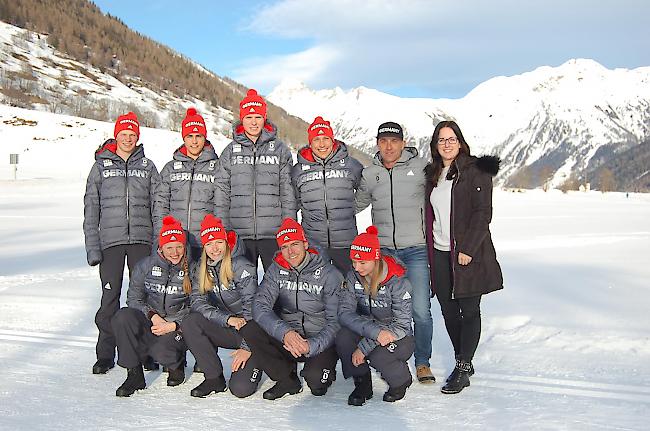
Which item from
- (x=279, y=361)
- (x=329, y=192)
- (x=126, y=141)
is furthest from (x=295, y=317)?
(x=126, y=141)

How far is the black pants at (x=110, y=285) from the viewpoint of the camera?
4547 millimetres

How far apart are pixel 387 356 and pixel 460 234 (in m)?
0.95

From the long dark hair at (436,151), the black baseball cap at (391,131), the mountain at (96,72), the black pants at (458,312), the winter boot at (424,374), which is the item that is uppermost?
the mountain at (96,72)

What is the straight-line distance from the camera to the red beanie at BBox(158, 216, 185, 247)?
4.11 meters

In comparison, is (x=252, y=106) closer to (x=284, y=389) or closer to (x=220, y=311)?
(x=220, y=311)

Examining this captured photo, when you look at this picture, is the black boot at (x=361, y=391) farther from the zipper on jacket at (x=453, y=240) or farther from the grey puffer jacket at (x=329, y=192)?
the grey puffer jacket at (x=329, y=192)

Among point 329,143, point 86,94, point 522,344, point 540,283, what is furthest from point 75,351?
point 86,94

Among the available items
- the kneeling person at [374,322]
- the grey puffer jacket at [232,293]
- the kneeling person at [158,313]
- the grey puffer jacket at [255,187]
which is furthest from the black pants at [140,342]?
the kneeling person at [374,322]

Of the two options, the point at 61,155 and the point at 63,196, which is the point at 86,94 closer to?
the point at 61,155

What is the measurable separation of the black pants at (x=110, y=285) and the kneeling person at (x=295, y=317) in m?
1.21

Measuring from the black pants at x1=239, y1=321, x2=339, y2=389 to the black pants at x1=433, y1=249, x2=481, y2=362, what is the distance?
2.85ft

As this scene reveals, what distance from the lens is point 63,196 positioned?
80.4 ft

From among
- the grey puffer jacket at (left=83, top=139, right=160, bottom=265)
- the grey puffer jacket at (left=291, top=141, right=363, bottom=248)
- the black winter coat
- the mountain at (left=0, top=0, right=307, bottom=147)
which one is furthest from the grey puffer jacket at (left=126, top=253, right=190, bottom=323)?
the mountain at (left=0, top=0, right=307, bottom=147)

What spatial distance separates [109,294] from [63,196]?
72.1ft
